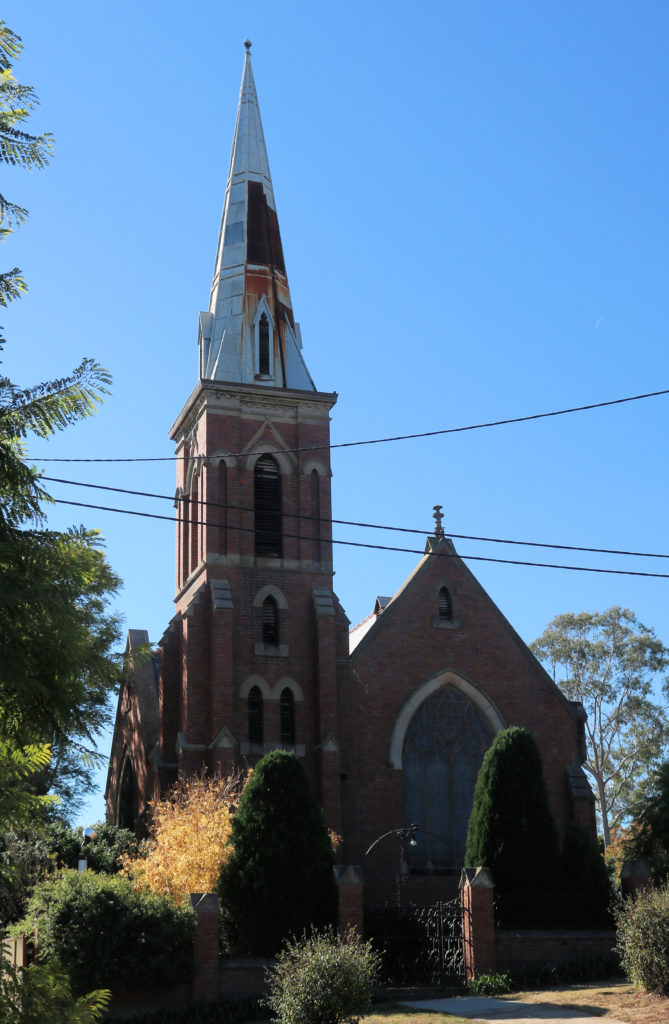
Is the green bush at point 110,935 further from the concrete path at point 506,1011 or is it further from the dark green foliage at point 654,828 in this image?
the dark green foliage at point 654,828

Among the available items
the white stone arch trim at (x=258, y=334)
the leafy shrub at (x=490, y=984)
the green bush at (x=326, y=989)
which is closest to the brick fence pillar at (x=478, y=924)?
the leafy shrub at (x=490, y=984)

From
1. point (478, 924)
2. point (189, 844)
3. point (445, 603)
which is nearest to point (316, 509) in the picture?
point (445, 603)

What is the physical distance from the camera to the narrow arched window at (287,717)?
112ft

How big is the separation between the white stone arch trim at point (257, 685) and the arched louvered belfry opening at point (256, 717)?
0.12m

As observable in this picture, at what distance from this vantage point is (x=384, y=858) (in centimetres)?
3347

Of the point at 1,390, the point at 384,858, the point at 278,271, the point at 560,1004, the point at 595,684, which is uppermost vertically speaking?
the point at 278,271

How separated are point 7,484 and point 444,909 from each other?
61.0 ft

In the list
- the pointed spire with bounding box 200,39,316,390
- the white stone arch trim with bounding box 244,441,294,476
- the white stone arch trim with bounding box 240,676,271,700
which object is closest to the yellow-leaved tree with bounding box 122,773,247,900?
the white stone arch trim with bounding box 240,676,271,700

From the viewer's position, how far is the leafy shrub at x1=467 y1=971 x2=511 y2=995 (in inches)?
905

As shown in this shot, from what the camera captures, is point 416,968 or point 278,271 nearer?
point 416,968

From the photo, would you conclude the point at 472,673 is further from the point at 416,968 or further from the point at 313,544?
the point at 416,968

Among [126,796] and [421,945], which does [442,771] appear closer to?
[421,945]

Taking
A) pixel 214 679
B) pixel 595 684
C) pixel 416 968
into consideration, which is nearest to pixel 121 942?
pixel 416 968

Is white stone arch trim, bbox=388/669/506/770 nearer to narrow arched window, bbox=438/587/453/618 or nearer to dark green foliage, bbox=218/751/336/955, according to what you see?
narrow arched window, bbox=438/587/453/618
